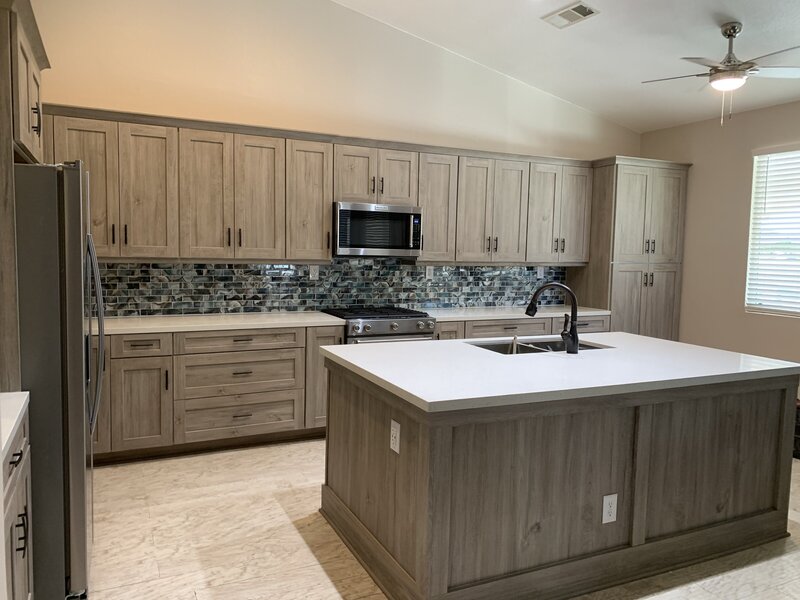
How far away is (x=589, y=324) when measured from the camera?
5.34 meters

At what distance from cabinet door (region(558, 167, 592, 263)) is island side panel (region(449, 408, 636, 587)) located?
130 inches

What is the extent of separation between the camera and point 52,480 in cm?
213

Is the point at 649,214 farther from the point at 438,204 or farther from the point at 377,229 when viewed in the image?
the point at 377,229

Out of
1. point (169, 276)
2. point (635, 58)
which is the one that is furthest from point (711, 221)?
point (169, 276)

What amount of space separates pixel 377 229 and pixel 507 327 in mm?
1415

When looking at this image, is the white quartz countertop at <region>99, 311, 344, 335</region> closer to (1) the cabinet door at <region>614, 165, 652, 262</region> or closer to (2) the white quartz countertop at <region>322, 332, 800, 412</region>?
(2) the white quartz countertop at <region>322, 332, 800, 412</region>

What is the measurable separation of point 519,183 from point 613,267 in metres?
1.19

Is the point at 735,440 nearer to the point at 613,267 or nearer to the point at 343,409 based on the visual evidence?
the point at 343,409

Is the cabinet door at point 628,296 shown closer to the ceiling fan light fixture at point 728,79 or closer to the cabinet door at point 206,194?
the ceiling fan light fixture at point 728,79

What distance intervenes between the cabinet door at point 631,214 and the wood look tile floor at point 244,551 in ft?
8.23

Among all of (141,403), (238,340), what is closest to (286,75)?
(238,340)

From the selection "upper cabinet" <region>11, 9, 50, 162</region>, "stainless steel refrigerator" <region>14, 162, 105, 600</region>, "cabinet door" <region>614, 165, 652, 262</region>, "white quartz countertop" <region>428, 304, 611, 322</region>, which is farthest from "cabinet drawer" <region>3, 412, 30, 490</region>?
"cabinet door" <region>614, 165, 652, 262</region>

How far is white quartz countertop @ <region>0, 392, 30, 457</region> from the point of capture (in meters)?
1.60

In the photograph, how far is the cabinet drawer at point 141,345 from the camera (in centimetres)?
366
